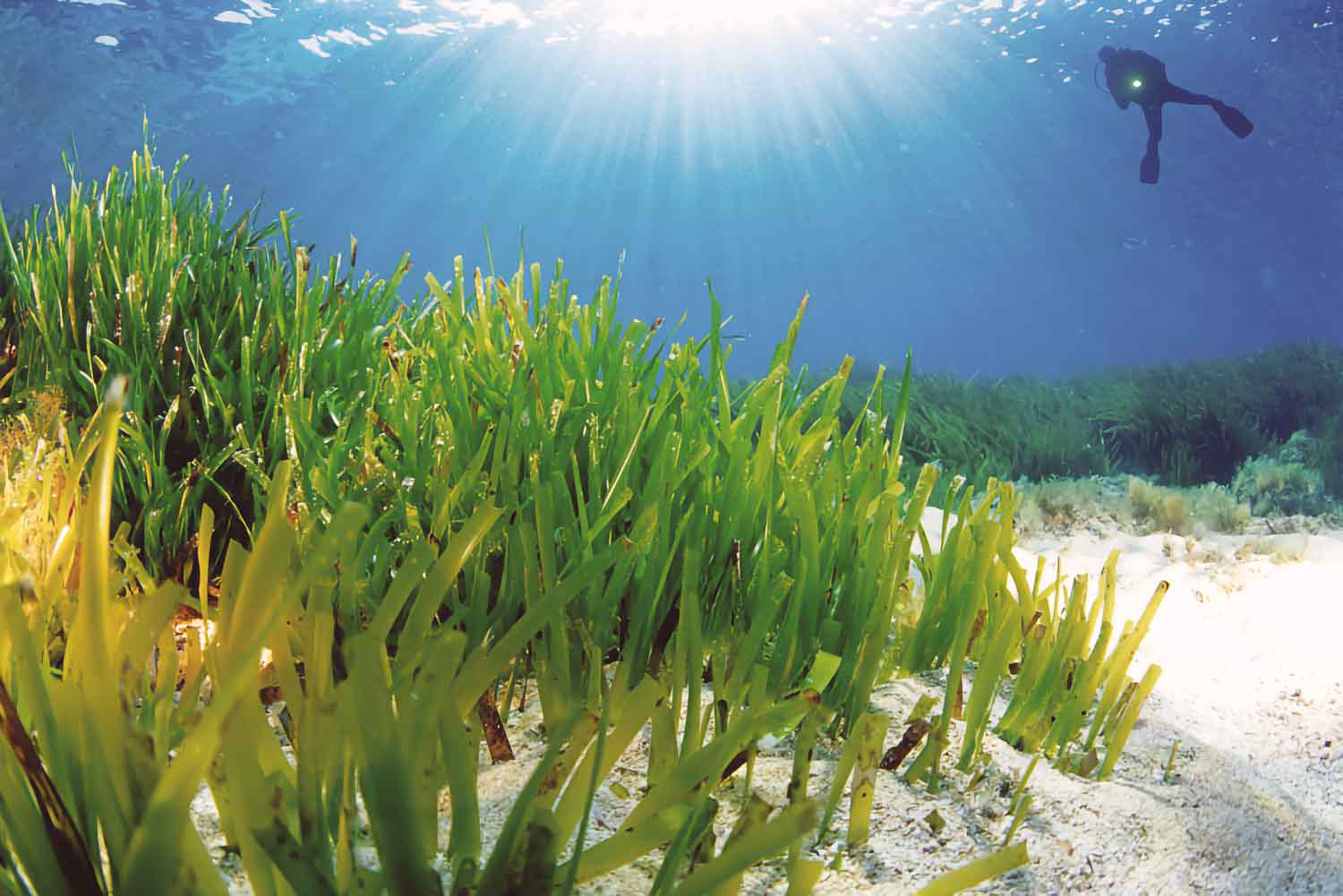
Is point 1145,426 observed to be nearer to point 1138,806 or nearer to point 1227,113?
point 1227,113

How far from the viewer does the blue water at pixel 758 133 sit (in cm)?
3506

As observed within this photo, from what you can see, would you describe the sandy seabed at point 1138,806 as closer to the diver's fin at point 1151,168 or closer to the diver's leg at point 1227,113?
the diver's leg at point 1227,113

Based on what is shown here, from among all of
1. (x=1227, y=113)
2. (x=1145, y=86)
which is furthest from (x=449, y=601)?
(x=1145, y=86)

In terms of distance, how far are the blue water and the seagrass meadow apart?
31.7ft

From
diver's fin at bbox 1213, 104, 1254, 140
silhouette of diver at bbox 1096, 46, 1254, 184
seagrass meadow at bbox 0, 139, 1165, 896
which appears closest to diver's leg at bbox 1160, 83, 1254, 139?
diver's fin at bbox 1213, 104, 1254, 140

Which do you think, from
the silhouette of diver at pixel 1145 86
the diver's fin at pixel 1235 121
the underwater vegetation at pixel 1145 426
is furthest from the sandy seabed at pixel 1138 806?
the silhouette of diver at pixel 1145 86

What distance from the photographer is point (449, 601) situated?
5.27ft

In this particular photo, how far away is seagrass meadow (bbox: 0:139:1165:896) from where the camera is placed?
71 cm

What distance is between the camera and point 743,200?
77312 mm

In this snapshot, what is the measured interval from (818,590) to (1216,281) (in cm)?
9876

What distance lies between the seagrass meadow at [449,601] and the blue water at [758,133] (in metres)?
9.65

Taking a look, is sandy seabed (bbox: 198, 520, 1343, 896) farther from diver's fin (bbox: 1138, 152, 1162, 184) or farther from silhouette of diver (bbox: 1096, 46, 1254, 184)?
silhouette of diver (bbox: 1096, 46, 1254, 184)

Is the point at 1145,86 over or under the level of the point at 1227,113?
over

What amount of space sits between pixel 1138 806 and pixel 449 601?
1341 mm
